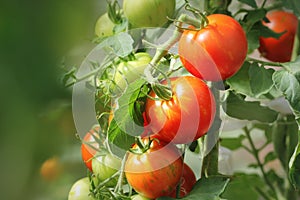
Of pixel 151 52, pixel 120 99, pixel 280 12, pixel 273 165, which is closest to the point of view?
pixel 120 99

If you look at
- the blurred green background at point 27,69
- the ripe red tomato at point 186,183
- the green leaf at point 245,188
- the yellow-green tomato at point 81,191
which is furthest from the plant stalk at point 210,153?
the blurred green background at point 27,69

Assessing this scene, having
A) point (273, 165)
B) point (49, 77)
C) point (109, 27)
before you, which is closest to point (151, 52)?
point (109, 27)

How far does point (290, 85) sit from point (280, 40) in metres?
0.22

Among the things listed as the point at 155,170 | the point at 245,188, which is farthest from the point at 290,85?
the point at 245,188

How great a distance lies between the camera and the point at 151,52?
0.53 meters

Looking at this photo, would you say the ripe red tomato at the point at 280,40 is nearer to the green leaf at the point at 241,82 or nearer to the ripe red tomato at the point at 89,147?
the green leaf at the point at 241,82

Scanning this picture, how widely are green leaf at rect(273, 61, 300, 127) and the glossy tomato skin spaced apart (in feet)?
0.39

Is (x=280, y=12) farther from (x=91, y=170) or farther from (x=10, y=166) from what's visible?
(x=10, y=166)

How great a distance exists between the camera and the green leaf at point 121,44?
1.51ft

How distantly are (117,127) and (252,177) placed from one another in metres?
0.40

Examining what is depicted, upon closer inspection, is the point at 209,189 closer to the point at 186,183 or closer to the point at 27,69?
the point at 186,183

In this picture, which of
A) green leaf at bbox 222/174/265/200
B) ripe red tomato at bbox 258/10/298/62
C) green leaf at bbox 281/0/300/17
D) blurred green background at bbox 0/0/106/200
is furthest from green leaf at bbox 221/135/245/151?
blurred green background at bbox 0/0/106/200

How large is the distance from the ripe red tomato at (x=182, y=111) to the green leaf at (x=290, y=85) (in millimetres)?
78

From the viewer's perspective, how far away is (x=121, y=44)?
1.55 feet
